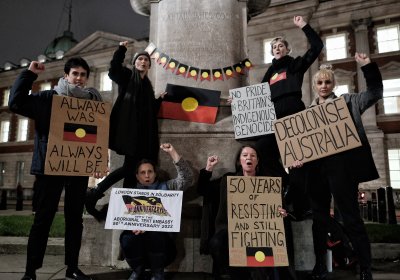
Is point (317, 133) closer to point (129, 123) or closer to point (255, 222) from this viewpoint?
point (255, 222)

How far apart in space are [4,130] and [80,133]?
119 ft

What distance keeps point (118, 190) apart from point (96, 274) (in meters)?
0.89

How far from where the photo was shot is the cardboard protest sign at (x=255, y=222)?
9.24 ft

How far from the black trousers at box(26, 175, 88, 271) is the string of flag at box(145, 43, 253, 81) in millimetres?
1943

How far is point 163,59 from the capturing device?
4559 mm

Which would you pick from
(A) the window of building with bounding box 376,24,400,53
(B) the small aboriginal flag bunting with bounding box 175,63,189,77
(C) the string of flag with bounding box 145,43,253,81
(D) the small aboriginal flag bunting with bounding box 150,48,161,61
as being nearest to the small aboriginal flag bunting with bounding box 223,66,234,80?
(C) the string of flag with bounding box 145,43,253,81

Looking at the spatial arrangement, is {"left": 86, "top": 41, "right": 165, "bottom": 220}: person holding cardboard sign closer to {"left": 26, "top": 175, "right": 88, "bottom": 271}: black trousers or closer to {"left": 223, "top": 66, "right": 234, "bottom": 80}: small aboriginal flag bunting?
{"left": 26, "top": 175, "right": 88, "bottom": 271}: black trousers

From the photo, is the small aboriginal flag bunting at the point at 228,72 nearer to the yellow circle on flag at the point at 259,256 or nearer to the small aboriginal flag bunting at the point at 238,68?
the small aboriginal flag bunting at the point at 238,68

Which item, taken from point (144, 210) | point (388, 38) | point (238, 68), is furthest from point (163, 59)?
point (388, 38)

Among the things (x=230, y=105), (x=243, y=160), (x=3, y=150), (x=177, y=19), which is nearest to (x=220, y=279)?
(x=243, y=160)

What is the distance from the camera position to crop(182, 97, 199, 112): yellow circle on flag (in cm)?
417

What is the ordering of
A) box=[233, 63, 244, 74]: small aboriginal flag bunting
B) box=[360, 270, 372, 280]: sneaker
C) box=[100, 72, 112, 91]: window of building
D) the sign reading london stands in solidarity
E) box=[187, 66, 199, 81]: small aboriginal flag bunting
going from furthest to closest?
box=[100, 72, 112, 91]: window of building → box=[233, 63, 244, 74]: small aboriginal flag bunting → box=[187, 66, 199, 81]: small aboriginal flag bunting → the sign reading london stands in solidarity → box=[360, 270, 372, 280]: sneaker

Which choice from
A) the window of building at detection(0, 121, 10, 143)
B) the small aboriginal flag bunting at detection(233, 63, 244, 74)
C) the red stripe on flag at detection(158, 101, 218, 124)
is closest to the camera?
the red stripe on flag at detection(158, 101, 218, 124)

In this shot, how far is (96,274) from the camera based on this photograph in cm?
331
